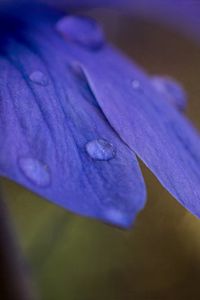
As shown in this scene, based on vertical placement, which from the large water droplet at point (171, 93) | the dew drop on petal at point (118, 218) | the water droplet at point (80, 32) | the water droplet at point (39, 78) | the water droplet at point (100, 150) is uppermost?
the dew drop on petal at point (118, 218)

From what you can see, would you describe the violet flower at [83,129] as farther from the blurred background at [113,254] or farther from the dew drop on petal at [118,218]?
the blurred background at [113,254]

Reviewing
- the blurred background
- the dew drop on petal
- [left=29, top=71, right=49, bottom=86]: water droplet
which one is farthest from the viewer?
the blurred background

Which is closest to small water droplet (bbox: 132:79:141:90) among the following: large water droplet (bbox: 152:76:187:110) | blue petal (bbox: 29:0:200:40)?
large water droplet (bbox: 152:76:187:110)

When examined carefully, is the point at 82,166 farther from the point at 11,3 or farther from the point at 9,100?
the point at 11,3

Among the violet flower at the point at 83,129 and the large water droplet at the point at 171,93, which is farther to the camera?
the large water droplet at the point at 171,93

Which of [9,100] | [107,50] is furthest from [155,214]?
[9,100]

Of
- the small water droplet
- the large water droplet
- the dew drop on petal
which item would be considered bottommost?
the large water droplet

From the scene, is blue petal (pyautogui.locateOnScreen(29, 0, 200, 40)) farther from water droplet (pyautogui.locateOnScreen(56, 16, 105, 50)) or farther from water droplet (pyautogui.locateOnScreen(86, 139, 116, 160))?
water droplet (pyautogui.locateOnScreen(86, 139, 116, 160))

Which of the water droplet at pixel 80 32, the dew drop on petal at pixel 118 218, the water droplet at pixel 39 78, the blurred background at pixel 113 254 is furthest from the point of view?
the blurred background at pixel 113 254

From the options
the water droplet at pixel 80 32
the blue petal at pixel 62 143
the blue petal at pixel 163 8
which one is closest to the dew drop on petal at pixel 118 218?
the blue petal at pixel 62 143
